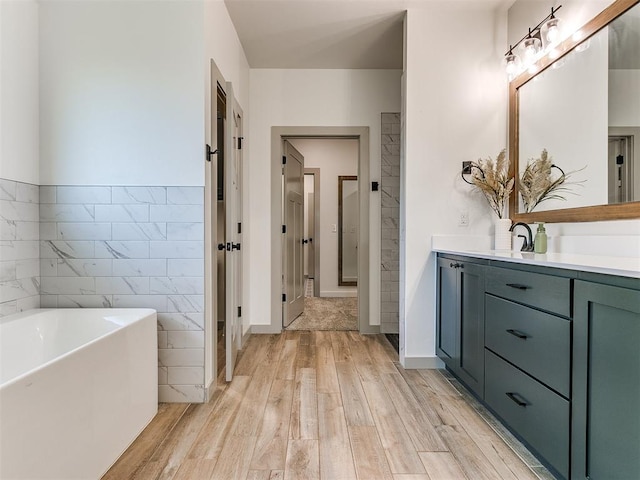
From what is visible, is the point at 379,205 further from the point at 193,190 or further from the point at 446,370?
the point at 193,190

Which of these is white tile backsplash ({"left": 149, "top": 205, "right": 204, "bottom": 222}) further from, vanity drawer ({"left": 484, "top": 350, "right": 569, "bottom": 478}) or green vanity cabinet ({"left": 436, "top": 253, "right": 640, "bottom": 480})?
vanity drawer ({"left": 484, "top": 350, "right": 569, "bottom": 478})

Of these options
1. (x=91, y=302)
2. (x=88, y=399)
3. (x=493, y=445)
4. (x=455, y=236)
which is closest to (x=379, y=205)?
(x=455, y=236)

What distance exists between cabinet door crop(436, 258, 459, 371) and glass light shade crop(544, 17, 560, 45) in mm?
1465

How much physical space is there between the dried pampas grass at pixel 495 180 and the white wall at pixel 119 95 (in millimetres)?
1929

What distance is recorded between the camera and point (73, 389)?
132 centimetres

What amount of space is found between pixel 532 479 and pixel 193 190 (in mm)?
2134

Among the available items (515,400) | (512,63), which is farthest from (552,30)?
(515,400)

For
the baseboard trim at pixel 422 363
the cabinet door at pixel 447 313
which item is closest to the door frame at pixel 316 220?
the baseboard trim at pixel 422 363

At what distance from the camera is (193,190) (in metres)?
2.09

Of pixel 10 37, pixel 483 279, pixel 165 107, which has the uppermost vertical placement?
pixel 10 37

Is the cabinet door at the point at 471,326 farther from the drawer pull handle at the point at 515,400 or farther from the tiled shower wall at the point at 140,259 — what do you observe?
the tiled shower wall at the point at 140,259

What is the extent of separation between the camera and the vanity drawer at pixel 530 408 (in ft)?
4.36

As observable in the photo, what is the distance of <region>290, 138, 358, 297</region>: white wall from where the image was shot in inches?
226

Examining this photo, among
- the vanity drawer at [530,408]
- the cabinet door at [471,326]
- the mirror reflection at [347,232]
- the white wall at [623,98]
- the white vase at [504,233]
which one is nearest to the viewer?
the vanity drawer at [530,408]
